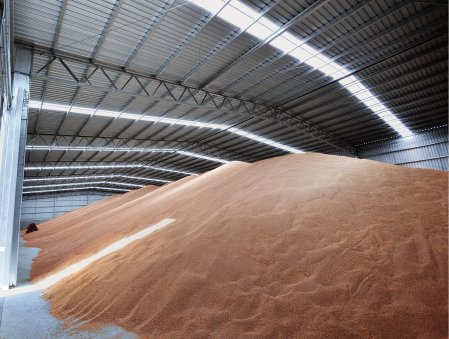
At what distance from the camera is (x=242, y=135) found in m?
23.9

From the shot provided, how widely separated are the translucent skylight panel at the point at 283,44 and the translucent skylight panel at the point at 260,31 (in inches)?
23.1

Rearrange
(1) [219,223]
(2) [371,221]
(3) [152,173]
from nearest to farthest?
(2) [371,221] → (1) [219,223] → (3) [152,173]

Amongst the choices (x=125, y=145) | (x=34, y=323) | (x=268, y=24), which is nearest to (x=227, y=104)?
(x=268, y=24)

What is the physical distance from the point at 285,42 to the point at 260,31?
1.53 meters

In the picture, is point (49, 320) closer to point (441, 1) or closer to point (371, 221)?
point (371, 221)

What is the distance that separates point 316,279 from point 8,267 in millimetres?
8096

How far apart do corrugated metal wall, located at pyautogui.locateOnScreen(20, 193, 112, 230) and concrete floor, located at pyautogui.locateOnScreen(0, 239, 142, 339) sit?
38.4 metres

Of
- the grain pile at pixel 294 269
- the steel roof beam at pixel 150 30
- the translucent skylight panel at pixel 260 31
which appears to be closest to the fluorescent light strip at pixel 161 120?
the steel roof beam at pixel 150 30

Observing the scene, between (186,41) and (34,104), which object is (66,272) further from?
(34,104)

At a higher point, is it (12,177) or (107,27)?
(107,27)

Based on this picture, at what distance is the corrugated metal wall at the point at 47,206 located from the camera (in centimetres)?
3831

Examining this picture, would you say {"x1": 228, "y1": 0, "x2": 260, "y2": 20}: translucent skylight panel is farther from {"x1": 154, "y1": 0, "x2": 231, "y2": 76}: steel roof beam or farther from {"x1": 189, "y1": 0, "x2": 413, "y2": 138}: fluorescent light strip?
{"x1": 154, "y1": 0, "x2": 231, "y2": 76}: steel roof beam

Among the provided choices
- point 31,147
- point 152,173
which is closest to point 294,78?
point 31,147

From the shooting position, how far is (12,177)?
7480 millimetres
